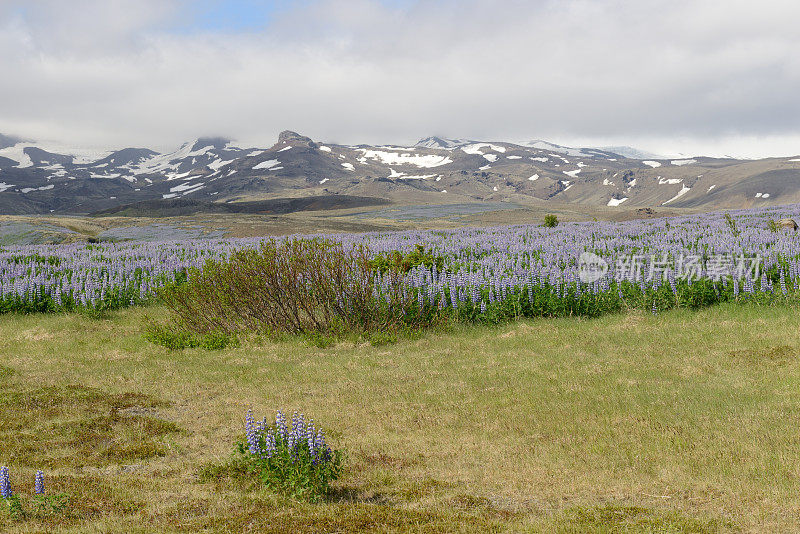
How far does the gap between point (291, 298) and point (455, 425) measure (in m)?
6.79

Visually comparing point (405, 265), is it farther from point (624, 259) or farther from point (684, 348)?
point (684, 348)

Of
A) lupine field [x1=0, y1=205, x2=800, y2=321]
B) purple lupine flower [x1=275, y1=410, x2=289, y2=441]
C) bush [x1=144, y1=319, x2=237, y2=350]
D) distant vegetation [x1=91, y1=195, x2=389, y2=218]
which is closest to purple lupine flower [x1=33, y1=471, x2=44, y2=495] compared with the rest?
purple lupine flower [x1=275, y1=410, x2=289, y2=441]

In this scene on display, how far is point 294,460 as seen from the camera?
6.11 m

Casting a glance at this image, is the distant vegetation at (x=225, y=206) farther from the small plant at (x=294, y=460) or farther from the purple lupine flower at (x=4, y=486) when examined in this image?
the purple lupine flower at (x=4, y=486)

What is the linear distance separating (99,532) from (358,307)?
9.05 m

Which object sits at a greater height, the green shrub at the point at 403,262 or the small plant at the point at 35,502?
the green shrub at the point at 403,262

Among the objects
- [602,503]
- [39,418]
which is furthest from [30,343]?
[602,503]

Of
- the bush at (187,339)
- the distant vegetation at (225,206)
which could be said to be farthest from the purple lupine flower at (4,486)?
the distant vegetation at (225,206)

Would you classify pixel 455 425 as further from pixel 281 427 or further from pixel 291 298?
pixel 291 298

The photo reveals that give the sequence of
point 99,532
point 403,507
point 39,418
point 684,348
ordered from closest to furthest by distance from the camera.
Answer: point 99,532 → point 403,507 → point 39,418 → point 684,348

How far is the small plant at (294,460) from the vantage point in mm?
5910

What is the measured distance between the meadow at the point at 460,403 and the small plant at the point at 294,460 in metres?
0.17

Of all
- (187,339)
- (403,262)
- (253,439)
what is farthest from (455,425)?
(403,262)

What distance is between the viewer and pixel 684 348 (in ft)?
36.4
